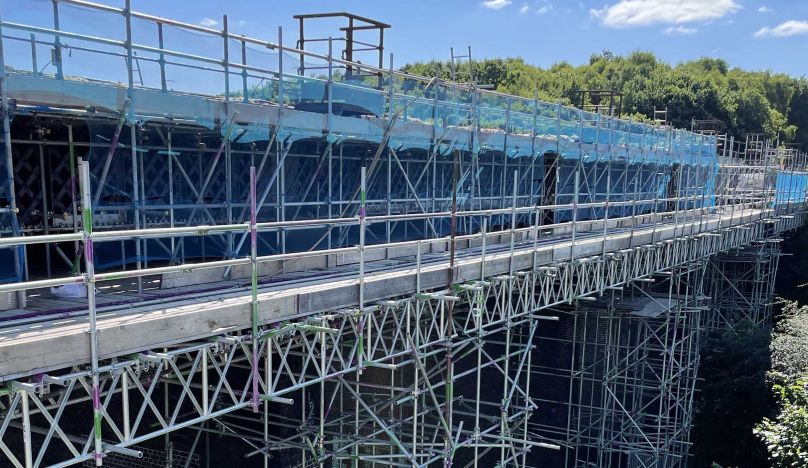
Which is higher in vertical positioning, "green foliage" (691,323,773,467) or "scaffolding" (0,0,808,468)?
"scaffolding" (0,0,808,468)

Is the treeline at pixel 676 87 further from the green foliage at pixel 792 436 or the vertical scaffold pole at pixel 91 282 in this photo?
the vertical scaffold pole at pixel 91 282

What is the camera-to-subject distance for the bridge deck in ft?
16.6

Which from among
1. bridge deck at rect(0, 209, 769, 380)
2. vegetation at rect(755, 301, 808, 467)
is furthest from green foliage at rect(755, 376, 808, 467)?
bridge deck at rect(0, 209, 769, 380)

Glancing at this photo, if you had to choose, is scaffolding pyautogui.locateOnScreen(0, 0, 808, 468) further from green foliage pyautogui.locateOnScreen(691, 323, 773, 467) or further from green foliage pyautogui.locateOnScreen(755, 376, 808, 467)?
green foliage pyautogui.locateOnScreen(755, 376, 808, 467)

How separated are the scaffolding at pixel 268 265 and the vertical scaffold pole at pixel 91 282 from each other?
0.02 m

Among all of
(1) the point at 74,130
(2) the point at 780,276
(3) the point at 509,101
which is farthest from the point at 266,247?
(2) the point at 780,276

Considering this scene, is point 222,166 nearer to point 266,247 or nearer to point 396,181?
point 266,247

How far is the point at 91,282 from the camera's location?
4953 mm

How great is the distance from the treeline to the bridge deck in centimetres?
3071

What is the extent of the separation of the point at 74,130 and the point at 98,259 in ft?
5.93

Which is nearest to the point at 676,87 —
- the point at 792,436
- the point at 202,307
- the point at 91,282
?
the point at 792,436

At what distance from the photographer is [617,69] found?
231 feet

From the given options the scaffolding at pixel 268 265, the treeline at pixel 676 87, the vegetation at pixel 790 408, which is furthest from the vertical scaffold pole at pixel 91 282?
the treeline at pixel 676 87

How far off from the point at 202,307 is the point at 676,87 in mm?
53932
